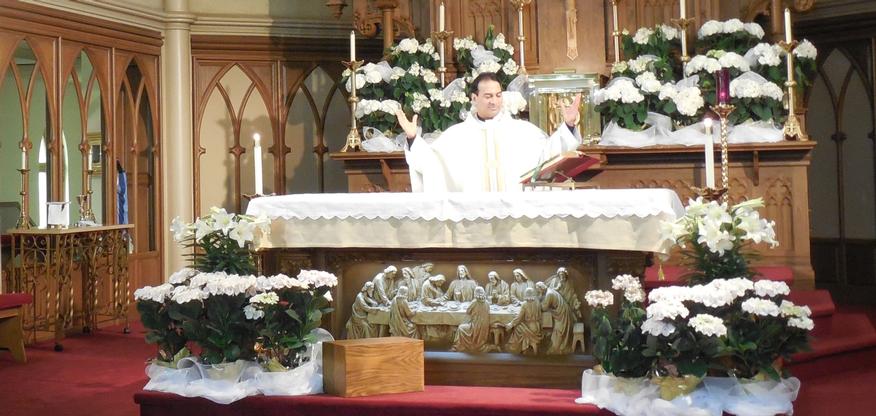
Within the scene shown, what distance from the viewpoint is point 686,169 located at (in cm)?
765

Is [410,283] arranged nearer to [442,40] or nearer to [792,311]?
[792,311]

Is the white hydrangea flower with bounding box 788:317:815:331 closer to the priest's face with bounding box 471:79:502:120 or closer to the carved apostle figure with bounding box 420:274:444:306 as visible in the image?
the carved apostle figure with bounding box 420:274:444:306

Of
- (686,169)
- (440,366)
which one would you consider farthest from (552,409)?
(686,169)

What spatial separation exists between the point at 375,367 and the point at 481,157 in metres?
1.94

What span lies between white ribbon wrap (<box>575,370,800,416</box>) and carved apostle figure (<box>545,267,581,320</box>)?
0.56 metres

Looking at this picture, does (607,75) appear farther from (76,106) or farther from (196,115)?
(76,106)

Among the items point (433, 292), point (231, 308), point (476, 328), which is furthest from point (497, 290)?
point (231, 308)

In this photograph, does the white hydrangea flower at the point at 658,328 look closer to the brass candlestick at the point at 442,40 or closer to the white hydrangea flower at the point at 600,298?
the white hydrangea flower at the point at 600,298

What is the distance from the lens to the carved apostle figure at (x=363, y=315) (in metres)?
5.29

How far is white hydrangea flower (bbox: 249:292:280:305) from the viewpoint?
4.79 meters

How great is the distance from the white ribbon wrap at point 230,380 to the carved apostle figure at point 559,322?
1.24 metres

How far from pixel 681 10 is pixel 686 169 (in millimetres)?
1260

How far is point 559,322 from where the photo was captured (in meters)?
4.95

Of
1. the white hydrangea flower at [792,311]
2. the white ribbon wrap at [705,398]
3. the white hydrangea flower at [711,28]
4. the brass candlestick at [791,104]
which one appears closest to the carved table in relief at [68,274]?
the white ribbon wrap at [705,398]
